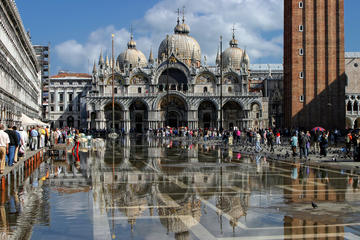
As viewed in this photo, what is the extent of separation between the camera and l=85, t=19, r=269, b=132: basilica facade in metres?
78.9

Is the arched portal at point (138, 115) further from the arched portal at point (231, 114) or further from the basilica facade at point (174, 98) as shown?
the arched portal at point (231, 114)

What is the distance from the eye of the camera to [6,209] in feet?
31.8

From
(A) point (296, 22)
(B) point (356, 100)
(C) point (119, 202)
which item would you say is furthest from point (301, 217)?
(B) point (356, 100)

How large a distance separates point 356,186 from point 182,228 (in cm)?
737

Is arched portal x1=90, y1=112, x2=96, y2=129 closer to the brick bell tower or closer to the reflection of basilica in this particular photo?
the brick bell tower

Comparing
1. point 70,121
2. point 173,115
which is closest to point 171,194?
point 173,115

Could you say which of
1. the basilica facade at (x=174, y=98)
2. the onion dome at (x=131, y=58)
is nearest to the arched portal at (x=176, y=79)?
the basilica facade at (x=174, y=98)

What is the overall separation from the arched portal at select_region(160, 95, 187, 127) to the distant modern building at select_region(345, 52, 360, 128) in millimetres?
30043

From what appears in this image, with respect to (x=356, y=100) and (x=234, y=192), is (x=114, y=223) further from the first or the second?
(x=356, y=100)

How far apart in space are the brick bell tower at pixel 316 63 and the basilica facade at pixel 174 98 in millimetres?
23394

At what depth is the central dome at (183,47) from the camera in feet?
291

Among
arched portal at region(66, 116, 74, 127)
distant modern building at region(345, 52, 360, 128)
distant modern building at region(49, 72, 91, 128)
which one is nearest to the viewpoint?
distant modern building at region(345, 52, 360, 128)

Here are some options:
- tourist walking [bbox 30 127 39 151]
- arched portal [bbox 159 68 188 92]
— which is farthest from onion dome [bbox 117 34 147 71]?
tourist walking [bbox 30 127 39 151]

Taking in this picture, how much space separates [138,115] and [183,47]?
57.1 feet
